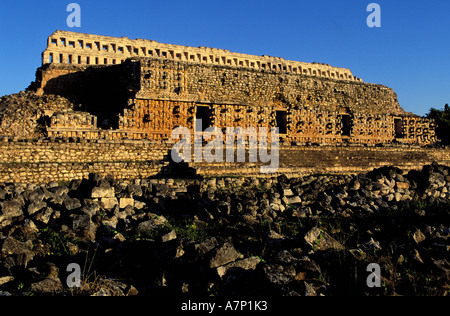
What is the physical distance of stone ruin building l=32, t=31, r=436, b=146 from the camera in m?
17.7

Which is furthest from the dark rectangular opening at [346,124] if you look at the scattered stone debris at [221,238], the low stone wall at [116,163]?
the scattered stone debris at [221,238]

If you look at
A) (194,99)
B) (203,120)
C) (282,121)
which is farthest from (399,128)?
(194,99)

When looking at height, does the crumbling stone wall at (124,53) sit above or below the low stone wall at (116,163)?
above

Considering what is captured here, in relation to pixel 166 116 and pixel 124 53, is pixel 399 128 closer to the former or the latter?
pixel 166 116

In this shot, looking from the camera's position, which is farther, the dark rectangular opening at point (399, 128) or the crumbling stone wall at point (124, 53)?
the dark rectangular opening at point (399, 128)

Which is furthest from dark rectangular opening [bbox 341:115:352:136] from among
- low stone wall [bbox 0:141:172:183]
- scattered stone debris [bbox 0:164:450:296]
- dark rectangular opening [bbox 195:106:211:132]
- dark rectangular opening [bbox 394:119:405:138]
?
low stone wall [bbox 0:141:172:183]

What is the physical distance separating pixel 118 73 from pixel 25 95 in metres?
4.83

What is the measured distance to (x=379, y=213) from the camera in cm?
909

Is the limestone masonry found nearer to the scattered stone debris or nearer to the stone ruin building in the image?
the stone ruin building

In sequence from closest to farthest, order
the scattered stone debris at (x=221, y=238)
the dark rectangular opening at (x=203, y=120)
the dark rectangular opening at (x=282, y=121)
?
the scattered stone debris at (x=221, y=238) < the dark rectangular opening at (x=203, y=120) < the dark rectangular opening at (x=282, y=121)

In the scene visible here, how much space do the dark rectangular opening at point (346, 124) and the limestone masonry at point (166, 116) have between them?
0.36ft

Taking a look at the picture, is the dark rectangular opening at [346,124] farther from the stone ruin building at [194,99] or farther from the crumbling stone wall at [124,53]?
the crumbling stone wall at [124,53]

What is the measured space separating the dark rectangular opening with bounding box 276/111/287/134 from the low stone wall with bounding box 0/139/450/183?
12.1ft

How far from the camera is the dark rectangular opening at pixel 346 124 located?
24059mm
